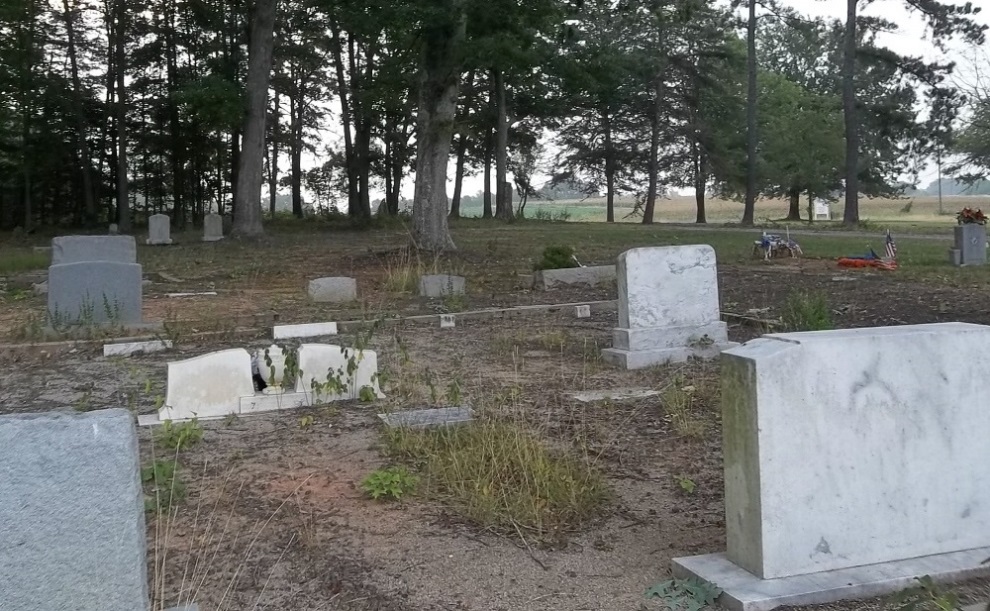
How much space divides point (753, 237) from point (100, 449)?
1028 inches

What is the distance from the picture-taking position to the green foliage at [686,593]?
3.39 metres

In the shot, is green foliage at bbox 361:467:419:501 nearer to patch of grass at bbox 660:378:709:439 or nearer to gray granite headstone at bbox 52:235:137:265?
patch of grass at bbox 660:378:709:439

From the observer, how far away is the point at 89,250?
1060 cm

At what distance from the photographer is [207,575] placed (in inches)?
143

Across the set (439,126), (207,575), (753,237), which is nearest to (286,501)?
(207,575)

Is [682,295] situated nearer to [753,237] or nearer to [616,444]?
[616,444]

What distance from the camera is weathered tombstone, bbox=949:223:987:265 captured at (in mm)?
15852

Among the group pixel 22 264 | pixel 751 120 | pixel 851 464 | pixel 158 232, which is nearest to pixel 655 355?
pixel 851 464

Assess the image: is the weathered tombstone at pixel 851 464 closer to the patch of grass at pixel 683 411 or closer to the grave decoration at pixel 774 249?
the patch of grass at pixel 683 411

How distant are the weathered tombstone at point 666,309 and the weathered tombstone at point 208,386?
133 inches

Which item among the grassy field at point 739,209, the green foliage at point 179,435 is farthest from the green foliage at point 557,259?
→ the grassy field at point 739,209

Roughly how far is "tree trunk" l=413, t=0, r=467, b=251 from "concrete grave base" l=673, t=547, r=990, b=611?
14609 mm

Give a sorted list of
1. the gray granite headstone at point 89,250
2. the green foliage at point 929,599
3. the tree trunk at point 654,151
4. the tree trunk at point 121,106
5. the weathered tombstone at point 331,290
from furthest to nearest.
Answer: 1. the tree trunk at point 654,151
2. the tree trunk at point 121,106
3. the weathered tombstone at point 331,290
4. the gray granite headstone at point 89,250
5. the green foliage at point 929,599

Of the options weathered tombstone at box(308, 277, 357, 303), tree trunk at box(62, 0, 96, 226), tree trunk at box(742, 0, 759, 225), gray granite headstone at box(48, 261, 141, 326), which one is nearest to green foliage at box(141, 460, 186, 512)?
gray granite headstone at box(48, 261, 141, 326)
